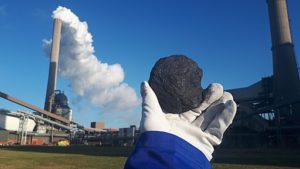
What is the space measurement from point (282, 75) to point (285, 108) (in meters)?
5.78

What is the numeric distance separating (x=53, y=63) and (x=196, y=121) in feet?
265

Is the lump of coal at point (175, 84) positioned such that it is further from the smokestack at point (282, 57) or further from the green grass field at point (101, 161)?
the smokestack at point (282, 57)

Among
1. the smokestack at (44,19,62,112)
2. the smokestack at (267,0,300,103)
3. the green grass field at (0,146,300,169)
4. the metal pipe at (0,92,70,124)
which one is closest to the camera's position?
the green grass field at (0,146,300,169)

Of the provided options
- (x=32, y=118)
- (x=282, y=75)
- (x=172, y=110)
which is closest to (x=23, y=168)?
(x=172, y=110)

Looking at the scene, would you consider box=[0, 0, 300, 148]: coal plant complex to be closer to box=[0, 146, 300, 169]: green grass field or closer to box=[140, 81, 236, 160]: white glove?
box=[0, 146, 300, 169]: green grass field

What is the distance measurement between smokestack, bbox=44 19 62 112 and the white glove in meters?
80.1

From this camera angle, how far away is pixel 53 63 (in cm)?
7906

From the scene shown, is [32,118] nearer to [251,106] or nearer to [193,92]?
[251,106]

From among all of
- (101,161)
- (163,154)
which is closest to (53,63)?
(101,161)

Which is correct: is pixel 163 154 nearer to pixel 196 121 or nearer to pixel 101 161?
pixel 196 121

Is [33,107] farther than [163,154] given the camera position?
Yes

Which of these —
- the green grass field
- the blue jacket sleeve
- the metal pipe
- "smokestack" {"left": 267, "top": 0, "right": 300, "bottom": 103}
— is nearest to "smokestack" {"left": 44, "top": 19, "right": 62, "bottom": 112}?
the metal pipe

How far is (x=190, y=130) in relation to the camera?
5.04 feet

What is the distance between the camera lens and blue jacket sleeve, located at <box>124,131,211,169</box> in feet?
4.52
